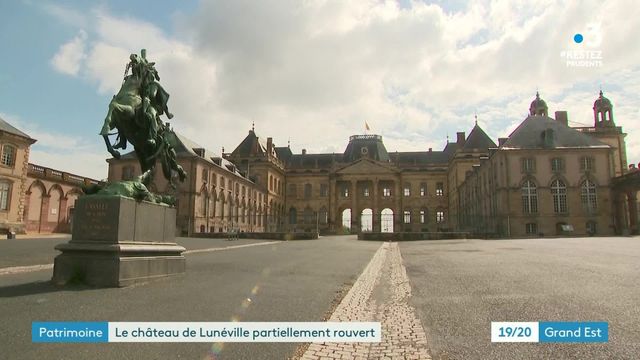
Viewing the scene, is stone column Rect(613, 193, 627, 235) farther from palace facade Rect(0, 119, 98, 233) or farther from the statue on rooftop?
palace facade Rect(0, 119, 98, 233)

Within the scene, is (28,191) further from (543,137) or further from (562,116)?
(562,116)

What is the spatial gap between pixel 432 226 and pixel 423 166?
1176 cm

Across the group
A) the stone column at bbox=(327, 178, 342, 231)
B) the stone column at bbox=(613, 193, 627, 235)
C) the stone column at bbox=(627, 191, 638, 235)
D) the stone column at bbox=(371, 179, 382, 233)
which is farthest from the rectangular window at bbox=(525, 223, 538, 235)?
the stone column at bbox=(327, 178, 342, 231)

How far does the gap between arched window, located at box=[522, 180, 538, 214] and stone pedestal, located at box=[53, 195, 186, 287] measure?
4283cm

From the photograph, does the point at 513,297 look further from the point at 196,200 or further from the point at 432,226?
the point at 432,226

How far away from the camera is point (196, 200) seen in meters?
46.7

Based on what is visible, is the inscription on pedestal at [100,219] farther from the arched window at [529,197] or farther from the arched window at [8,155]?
the arched window at [529,197]

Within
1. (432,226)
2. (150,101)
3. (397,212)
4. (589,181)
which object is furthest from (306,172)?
(150,101)

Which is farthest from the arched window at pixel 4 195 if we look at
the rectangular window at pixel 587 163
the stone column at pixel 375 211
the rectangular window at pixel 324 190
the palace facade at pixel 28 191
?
the stone column at pixel 375 211

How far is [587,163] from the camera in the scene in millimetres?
44312

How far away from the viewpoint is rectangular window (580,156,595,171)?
44188mm
